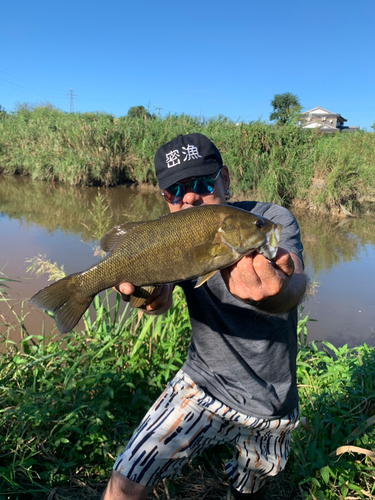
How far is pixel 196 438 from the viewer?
1.98m

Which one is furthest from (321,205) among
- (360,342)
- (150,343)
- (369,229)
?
(150,343)

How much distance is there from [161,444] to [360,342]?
4.03 meters

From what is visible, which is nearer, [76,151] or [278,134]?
[278,134]

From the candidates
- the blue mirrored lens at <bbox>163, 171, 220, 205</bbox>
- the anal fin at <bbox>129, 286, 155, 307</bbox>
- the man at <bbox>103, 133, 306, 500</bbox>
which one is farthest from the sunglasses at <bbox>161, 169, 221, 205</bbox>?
the anal fin at <bbox>129, 286, 155, 307</bbox>

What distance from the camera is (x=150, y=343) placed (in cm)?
312

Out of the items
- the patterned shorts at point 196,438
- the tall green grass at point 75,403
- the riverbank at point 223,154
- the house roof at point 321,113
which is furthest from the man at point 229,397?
the house roof at point 321,113

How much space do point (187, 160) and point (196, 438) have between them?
5.93 ft

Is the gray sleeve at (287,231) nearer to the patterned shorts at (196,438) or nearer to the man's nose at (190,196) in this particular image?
the man's nose at (190,196)

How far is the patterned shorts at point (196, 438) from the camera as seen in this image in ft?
5.98

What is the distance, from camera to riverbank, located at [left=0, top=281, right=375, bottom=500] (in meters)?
2.24

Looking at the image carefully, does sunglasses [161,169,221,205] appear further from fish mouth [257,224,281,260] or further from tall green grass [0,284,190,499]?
tall green grass [0,284,190,499]

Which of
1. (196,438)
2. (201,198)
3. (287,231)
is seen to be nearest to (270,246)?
(287,231)

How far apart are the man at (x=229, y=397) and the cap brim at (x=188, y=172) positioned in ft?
1.42

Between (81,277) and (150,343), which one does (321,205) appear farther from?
(81,277)
